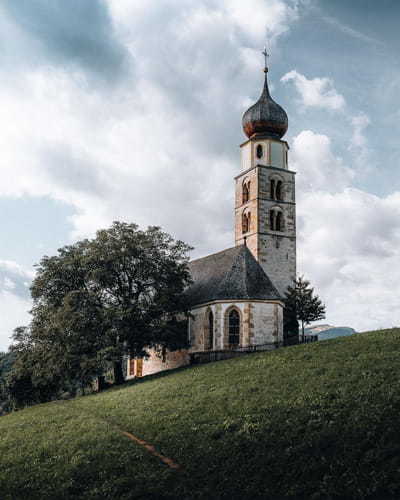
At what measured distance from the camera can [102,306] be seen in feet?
141

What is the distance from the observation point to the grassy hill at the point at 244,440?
14289 millimetres

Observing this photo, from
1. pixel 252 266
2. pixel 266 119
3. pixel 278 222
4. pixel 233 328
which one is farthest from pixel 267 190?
pixel 233 328

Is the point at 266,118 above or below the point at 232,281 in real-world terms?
above

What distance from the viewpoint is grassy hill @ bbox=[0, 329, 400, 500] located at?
14.3 metres

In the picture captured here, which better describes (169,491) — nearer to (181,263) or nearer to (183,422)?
(183,422)

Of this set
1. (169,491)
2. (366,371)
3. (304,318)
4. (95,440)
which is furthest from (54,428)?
(304,318)

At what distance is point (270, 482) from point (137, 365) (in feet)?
146

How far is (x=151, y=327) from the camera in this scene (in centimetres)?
4156

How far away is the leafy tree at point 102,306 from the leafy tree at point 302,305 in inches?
454

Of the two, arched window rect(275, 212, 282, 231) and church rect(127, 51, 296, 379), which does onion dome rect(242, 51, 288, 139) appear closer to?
church rect(127, 51, 296, 379)

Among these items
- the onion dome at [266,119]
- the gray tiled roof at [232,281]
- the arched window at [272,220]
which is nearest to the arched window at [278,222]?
the arched window at [272,220]

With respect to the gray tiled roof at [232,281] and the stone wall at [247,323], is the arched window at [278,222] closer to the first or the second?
the gray tiled roof at [232,281]

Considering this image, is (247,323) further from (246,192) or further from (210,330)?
(246,192)

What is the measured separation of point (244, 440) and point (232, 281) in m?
28.8
